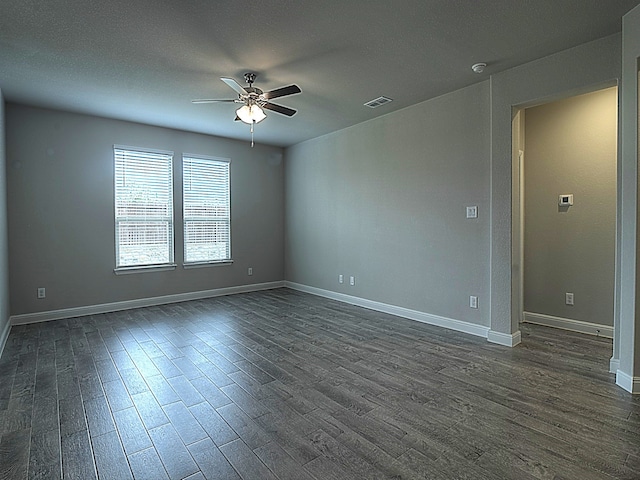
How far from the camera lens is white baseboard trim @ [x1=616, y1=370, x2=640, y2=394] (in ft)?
8.38

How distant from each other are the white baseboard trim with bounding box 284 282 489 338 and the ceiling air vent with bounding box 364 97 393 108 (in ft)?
9.21

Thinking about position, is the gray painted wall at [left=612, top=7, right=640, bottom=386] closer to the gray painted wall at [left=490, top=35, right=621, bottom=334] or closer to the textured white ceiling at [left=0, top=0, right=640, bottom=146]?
the textured white ceiling at [left=0, top=0, right=640, bottom=146]

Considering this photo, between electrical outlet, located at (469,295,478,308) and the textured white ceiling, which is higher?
the textured white ceiling

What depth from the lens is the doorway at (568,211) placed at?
12.6ft

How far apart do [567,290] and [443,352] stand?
2.02 metres

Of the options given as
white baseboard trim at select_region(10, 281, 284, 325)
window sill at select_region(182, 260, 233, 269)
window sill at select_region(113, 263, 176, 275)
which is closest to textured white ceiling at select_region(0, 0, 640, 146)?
window sill at select_region(113, 263, 176, 275)

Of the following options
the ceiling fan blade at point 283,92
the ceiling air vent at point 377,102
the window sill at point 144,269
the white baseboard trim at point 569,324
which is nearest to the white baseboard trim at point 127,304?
the window sill at point 144,269

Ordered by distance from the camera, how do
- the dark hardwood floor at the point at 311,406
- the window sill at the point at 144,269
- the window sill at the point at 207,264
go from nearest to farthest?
the dark hardwood floor at the point at 311,406
the window sill at the point at 144,269
the window sill at the point at 207,264

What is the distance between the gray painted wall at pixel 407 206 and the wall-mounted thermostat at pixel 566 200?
118 cm

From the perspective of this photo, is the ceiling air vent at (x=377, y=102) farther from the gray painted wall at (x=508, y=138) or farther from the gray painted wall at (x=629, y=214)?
the gray painted wall at (x=629, y=214)

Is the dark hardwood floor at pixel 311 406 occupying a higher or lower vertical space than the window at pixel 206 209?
lower

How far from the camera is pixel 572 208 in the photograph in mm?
4113

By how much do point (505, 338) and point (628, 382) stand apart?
1082 millimetres

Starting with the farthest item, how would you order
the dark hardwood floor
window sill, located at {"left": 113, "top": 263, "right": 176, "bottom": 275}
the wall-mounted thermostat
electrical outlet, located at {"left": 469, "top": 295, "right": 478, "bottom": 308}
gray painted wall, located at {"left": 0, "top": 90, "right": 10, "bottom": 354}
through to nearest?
window sill, located at {"left": 113, "top": 263, "right": 176, "bottom": 275}
the wall-mounted thermostat
electrical outlet, located at {"left": 469, "top": 295, "right": 478, "bottom": 308}
gray painted wall, located at {"left": 0, "top": 90, "right": 10, "bottom": 354}
the dark hardwood floor
